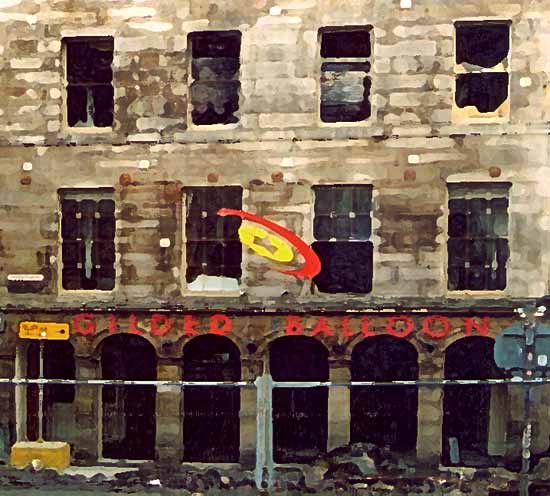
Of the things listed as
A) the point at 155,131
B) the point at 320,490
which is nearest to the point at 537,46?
the point at 155,131

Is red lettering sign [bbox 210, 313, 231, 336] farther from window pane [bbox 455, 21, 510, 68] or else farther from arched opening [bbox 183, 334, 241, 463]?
window pane [bbox 455, 21, 510, 68]

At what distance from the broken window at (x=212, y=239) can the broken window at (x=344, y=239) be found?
3.07ft

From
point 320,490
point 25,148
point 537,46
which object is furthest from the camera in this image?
point 25,148

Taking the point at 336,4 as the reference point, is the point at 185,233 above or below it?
below

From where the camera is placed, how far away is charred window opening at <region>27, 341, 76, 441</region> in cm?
945

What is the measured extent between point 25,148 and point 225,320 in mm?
3197

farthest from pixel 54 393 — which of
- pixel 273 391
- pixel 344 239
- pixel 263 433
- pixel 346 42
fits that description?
pixel 346 42

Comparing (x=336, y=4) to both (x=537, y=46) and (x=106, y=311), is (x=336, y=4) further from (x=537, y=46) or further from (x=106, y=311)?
(x=106, y=311)

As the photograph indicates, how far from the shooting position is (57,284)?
9391 millimetres

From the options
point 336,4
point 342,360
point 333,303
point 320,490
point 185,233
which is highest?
point 336,4

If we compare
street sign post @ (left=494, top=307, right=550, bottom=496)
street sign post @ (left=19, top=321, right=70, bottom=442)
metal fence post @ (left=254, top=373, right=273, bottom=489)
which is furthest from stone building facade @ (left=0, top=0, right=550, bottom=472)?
street sign post @ (left=494, top=307, right=550, bottom=496)

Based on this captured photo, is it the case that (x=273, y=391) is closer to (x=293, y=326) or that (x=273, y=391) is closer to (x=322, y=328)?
(x=293, y=326)

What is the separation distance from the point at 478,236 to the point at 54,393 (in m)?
5.35

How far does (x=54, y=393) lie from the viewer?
31.4ft
